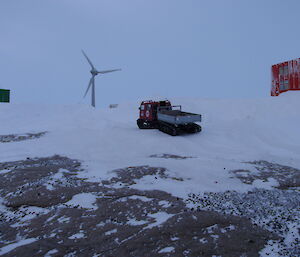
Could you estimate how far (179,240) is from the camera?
4.70 metres

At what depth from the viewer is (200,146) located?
44.2 feet

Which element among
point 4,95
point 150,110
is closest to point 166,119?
point 150,110

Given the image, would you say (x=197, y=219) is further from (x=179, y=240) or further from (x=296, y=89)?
(x=296, y=89)

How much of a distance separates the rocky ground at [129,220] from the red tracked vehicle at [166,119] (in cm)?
776

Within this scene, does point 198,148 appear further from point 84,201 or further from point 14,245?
point 14,245

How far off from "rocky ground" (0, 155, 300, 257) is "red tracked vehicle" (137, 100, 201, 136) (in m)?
7.76

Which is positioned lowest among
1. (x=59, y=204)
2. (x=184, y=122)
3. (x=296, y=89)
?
(x=59, y=204)

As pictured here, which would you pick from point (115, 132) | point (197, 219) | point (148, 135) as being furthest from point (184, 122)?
point (197, 219)

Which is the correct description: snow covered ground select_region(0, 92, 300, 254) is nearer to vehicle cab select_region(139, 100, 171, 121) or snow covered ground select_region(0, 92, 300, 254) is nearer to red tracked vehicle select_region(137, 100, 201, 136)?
red tracked vehicle select_region(137, 100, 201, 136)

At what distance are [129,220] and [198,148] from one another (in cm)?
821

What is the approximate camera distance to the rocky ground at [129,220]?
178 inches

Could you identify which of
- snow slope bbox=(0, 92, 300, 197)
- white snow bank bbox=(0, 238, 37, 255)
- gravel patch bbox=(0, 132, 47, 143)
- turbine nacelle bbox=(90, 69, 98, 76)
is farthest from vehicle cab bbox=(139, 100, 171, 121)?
turbine nacelle bbox=(90, 69, 98, 76)

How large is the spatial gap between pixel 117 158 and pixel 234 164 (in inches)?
208

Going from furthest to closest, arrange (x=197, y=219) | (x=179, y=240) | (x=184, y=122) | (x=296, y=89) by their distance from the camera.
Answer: (x=296, y=89) → (x=184, y=122) → (x=197, y=219) → (x=179, y=240)
